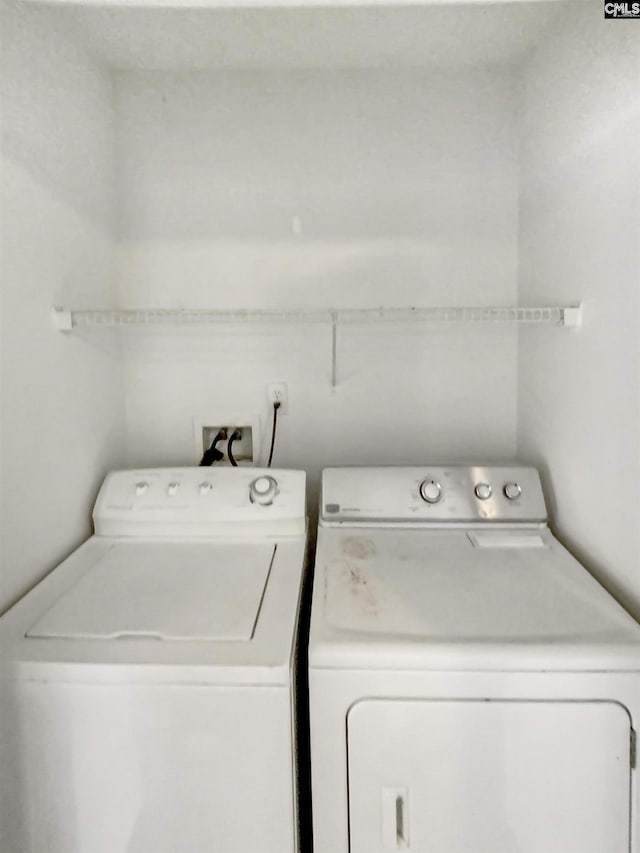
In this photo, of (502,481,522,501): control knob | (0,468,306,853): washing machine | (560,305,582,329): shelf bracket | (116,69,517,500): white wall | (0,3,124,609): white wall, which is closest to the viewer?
(0,468,306,853): washing machine

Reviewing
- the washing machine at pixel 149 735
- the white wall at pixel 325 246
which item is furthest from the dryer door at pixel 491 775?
the white wall at pixel 325 246

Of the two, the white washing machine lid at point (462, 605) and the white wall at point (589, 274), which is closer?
the white washing machine lid at point (462, 605)

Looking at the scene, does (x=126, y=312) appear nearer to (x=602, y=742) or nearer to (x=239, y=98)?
(x=239, y=98)

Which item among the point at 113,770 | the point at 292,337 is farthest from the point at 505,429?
the point at 113,770

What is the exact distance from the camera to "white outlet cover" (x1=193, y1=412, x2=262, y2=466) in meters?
1.80

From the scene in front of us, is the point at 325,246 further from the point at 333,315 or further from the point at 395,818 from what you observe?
the point at 395,818

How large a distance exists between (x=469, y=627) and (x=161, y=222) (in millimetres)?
1505

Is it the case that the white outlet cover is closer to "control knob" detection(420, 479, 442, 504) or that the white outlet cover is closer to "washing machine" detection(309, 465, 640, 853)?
"control knob" detection(420, 479, 442, 504)

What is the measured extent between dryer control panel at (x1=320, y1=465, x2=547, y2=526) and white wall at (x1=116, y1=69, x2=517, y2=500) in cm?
27

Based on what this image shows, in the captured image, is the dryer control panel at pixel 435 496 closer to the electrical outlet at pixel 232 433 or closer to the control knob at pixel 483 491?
the control knob at pixel 483 491

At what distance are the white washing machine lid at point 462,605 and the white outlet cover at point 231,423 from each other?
47 centimetres
